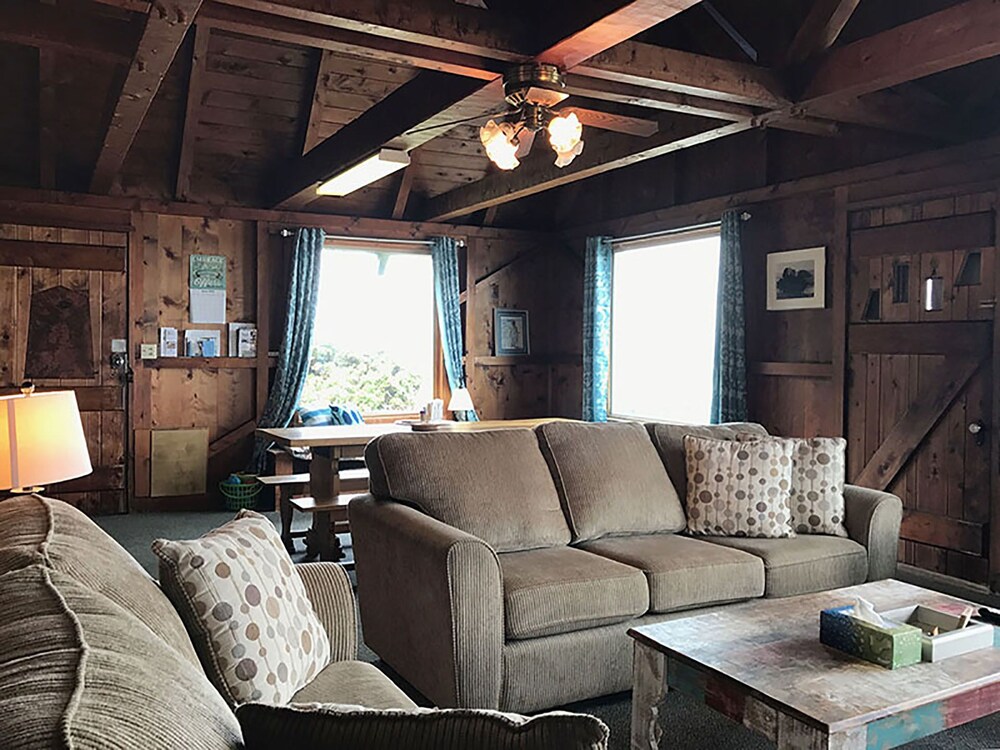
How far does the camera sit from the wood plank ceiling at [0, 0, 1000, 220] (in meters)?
3.29

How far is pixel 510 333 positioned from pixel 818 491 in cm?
483

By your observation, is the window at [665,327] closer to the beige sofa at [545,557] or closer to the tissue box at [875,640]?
the beige sofa at [545,557]

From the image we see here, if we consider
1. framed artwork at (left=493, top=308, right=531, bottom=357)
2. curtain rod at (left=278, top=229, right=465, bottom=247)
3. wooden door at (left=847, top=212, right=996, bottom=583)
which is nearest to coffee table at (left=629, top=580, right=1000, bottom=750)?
wooden door at (left=847, top=212, right=996, bottom=583)

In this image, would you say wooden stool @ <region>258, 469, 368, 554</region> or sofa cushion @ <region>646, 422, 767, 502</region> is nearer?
sofa cushion @ <region>646, 422, 767, 502</region>

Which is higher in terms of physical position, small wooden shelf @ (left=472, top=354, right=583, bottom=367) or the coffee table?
small wooden shelf @ (left=472, top=354, right=583, bottom=367)

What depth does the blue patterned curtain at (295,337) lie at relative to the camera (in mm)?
6996

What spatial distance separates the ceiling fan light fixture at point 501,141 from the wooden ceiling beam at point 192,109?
237 centimetres

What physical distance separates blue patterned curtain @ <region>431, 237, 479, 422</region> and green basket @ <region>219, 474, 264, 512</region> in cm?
203

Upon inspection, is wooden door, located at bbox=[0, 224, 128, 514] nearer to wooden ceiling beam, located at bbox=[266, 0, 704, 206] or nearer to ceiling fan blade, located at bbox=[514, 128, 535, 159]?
wooden ceiling beam, located at bbox=[266, 0, 704, 206]

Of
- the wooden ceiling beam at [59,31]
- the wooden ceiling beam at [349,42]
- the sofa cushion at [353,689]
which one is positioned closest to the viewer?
the sofa cushion at [353,689]

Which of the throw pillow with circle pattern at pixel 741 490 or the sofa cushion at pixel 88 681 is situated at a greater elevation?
the sofa cushion at pixel 88 681

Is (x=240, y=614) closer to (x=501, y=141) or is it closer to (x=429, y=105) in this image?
(x=501, y=141)

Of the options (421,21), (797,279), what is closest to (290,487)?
(421,21)

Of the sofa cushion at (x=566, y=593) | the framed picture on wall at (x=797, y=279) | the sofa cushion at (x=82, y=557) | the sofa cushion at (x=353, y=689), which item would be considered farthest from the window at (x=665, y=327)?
the sofa cushion at (x=82, y=557)
